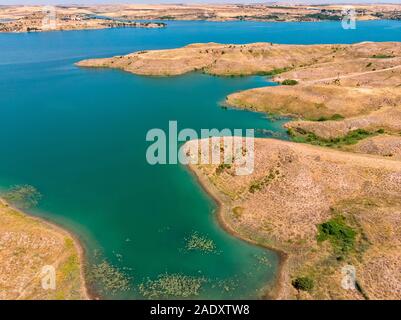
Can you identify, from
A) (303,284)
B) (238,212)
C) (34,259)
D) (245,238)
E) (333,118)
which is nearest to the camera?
(303,284)

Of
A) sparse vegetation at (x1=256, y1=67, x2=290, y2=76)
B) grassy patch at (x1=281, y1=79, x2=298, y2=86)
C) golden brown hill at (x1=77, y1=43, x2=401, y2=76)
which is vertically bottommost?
grassy patch at (x1=281, y1=79, x2=298, y2=86)

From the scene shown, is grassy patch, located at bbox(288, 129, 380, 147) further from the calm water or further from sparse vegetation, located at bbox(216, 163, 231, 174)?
sparse vegetation, located at bbox(216, 163, 231, 174)

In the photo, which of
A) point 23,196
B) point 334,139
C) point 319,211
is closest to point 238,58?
point 334,139

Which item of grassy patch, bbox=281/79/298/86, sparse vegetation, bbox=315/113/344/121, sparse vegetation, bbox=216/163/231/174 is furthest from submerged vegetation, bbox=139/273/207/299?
grassy patch, bbox=281/79/298/86

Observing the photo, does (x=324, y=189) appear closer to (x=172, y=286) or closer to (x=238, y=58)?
(x=172, y=286)

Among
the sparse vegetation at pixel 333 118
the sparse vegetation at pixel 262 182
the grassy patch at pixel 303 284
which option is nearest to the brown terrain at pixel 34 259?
the grassy patch at pixel 303 284
